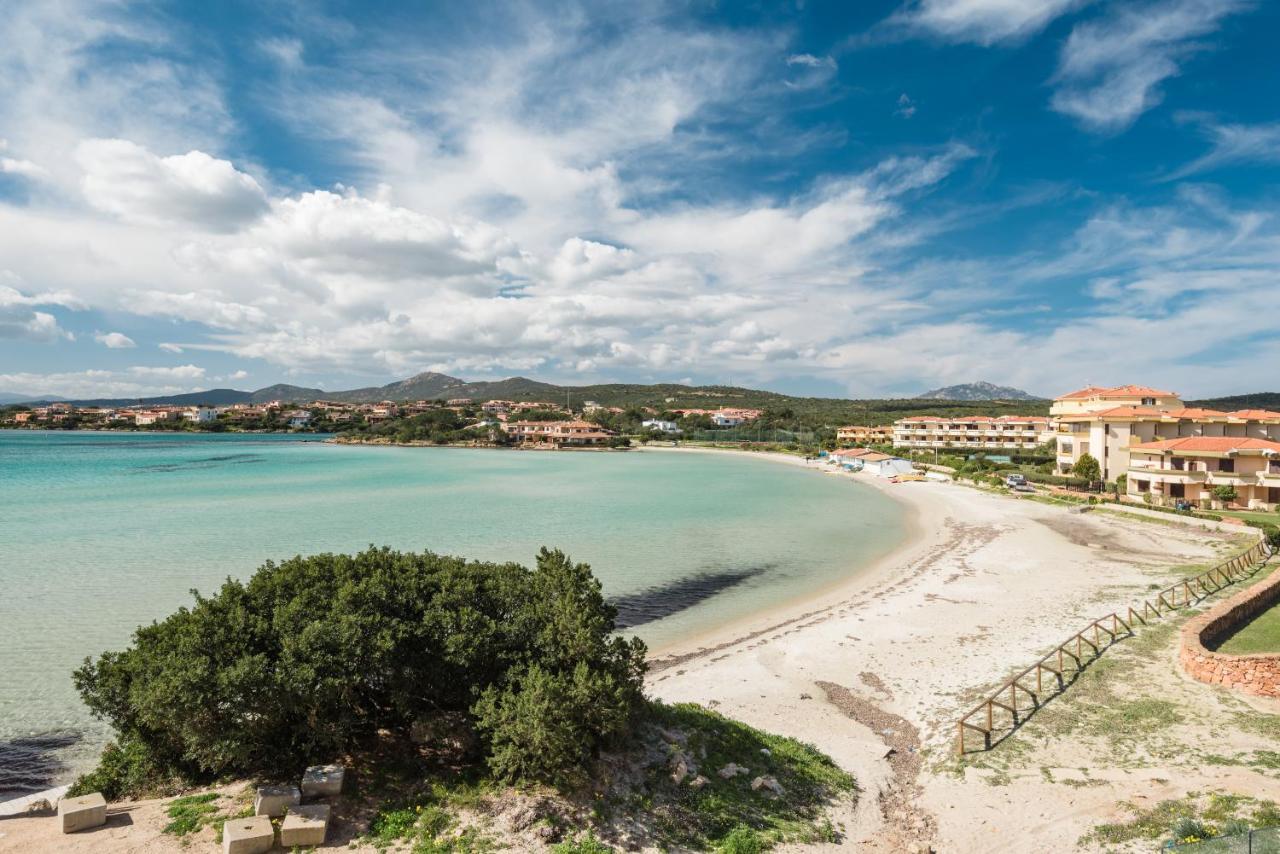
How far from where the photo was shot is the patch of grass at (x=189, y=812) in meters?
6.76

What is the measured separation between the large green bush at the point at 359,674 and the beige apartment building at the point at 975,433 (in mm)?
89025

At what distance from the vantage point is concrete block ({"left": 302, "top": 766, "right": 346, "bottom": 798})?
7320 millimetres

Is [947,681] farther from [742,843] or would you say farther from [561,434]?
[561,434]

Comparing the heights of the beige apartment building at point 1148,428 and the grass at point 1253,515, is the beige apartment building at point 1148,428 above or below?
above

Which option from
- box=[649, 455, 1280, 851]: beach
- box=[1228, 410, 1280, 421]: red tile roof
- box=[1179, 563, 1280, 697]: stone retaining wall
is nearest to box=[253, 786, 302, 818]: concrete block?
box=[649, 455, 1280, 851]: beach

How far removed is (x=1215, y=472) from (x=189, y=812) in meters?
48.2

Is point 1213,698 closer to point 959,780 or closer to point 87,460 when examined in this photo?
point 959,780

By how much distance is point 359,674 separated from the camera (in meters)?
7.89

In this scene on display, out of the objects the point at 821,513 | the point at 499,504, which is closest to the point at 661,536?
the point at 821,513

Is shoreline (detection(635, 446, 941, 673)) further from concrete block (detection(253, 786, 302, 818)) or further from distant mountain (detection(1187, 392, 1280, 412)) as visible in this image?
distant mountain (detection(1187, 392, 1280, 412))

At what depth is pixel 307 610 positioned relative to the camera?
8555mm

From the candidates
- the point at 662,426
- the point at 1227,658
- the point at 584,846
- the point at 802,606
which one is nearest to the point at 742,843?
the point at 584,846

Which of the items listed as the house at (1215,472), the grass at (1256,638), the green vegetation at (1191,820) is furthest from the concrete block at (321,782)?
the house at (1215,472)

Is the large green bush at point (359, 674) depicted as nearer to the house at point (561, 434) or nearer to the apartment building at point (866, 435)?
the apartment building at point (866, 435)
